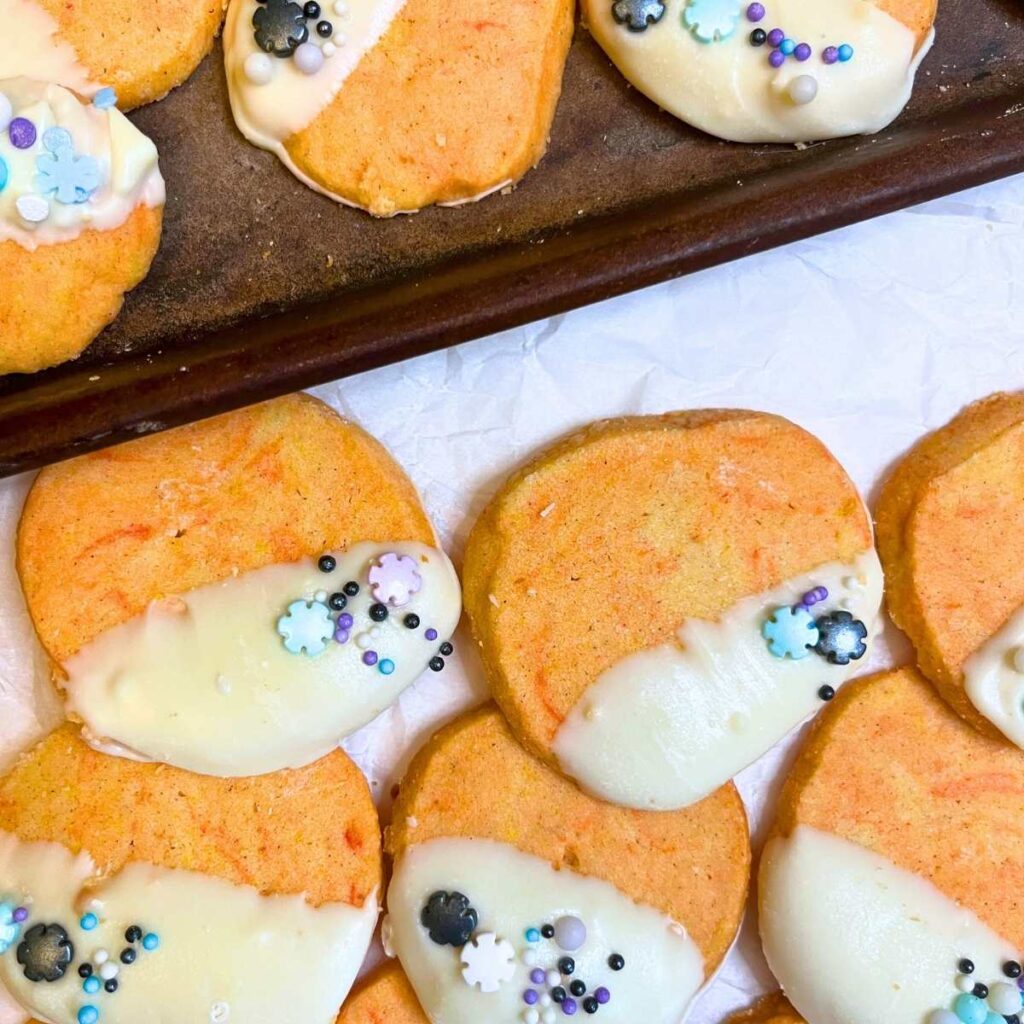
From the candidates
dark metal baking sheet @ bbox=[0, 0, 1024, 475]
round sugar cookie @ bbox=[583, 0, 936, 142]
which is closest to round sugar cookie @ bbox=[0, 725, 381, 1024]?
dark metal baking sheet @ bbox=[0, 0, 1024, 475]

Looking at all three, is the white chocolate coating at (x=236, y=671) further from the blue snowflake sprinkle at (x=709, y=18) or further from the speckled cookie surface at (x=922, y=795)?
the blue snowflake sprinkle at (x=709, y=18)

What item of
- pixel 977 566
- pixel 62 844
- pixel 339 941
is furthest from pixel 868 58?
pixel 62 844

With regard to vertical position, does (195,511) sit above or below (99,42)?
below

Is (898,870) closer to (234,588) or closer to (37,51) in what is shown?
(234,588)

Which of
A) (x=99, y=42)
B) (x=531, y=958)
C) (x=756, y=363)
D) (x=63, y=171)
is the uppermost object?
(x=99, y=42)

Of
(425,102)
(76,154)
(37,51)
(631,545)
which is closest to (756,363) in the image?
(631,545)

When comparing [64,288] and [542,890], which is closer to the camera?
[64,288]

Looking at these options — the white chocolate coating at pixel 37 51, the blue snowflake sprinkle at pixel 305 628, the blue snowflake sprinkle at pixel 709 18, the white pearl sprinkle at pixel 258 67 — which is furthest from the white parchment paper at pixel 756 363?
the white chocolate coating at pixel 37 51

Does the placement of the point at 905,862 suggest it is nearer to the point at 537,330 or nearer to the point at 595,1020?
the point at 595,1020
